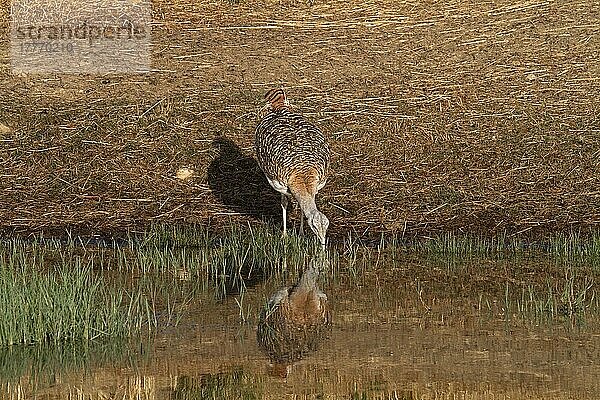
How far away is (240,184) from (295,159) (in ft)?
6.21

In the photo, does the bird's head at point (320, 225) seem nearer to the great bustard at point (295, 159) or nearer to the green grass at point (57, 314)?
the great bustard at point (295, 159)

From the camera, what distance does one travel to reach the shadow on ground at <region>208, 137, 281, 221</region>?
442 inches

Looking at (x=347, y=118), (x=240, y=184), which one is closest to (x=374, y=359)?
(x=240, y=184)

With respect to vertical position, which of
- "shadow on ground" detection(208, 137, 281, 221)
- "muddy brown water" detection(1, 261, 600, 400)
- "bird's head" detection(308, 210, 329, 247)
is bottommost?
"shadow on ground" detection(208, 137, 281, 221)

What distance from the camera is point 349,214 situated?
35.8 feet

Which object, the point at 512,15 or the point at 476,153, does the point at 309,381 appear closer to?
the point at 476,153

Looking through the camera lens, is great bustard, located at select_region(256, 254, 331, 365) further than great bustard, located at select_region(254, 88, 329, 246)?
No

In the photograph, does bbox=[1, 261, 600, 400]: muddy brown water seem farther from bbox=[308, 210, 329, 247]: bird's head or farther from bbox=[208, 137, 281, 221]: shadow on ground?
bbox=[208, 137, 281, 221]: shadow on ground

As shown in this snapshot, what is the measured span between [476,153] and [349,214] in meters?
2.14

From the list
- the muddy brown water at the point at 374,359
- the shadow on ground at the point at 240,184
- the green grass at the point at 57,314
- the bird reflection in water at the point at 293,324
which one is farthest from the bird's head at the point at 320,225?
the green grass at the point at 57,314

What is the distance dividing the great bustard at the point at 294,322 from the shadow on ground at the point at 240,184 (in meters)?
2.89

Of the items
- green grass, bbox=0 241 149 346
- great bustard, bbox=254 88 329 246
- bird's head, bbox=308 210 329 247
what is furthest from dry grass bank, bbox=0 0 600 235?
green grass, bbox=0 241 149 346

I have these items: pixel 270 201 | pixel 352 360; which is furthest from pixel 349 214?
pixel 352 360

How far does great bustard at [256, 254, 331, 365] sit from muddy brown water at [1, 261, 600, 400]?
68 mm
